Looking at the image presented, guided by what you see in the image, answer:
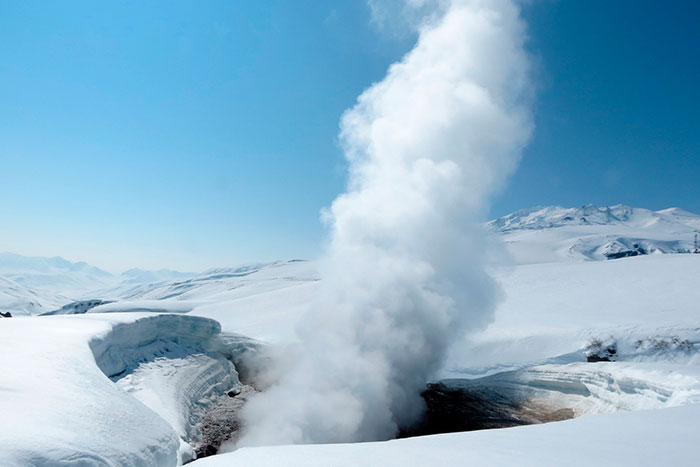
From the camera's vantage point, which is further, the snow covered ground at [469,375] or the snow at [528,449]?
the snow covered ground at [469,375]

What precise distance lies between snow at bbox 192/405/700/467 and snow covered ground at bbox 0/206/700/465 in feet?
0.10

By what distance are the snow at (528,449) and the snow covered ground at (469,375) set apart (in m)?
0.03

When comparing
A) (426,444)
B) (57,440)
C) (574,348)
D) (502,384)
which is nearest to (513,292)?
(574,348)

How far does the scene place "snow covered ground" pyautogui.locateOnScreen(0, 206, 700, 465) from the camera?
4.88 m

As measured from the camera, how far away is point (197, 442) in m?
11.8

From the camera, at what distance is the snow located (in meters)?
4.50

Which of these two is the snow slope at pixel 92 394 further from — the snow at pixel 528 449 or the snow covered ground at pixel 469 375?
the snow at pixel 528 449

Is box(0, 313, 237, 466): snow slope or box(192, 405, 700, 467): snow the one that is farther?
box(0, 313, 237, 466): snow slope

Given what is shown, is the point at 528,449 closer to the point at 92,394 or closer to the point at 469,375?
the point at 92,394

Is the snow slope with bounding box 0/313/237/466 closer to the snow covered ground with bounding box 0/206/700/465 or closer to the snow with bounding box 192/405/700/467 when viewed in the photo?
the snow covered ground with bounding box 0/206/700/465

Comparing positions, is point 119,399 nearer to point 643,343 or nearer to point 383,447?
point 383,447

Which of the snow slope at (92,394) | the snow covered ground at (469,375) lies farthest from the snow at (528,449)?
the snow slope at (92,394)

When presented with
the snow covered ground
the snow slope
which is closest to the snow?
the snow covered ground

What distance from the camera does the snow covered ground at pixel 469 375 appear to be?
488cm
